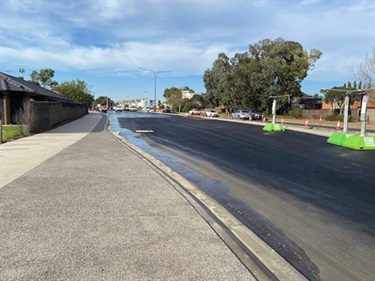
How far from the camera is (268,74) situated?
5403 cm

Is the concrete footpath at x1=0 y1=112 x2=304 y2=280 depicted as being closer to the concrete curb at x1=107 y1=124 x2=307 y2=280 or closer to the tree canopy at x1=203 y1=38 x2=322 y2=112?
the concrete curb at x1=107 y1=124 x2=307 y2=280

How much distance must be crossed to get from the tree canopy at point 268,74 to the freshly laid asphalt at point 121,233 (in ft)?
161

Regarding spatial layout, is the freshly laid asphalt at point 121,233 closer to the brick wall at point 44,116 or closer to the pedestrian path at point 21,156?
the pedestrian path at point 21,156

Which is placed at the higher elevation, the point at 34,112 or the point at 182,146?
the point at 34,112

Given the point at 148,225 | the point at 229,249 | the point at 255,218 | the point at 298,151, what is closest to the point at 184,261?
the point at 229,249

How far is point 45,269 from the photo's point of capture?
359 centimetres

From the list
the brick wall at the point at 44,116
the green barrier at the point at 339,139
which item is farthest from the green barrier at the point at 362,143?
the brick wall at the point at 44,116

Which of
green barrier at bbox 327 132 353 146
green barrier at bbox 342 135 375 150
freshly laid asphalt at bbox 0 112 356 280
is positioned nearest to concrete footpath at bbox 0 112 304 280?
freshly laid asphalt at bbox 0 112 356 280

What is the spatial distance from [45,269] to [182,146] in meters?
12.5

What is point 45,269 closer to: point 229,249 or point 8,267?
point 8,267

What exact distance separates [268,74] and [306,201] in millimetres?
49606

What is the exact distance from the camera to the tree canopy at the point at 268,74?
5453 cm

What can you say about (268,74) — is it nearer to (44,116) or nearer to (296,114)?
(296,114)

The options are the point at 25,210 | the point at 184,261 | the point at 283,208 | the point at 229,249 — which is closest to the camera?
the point at 184,261
